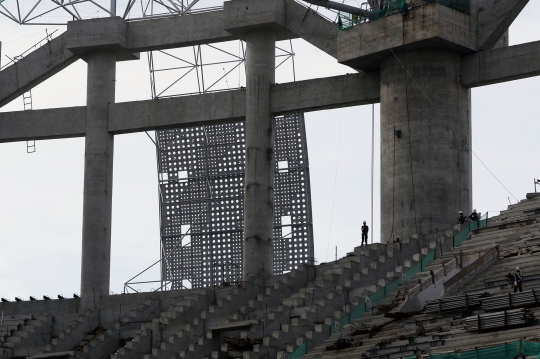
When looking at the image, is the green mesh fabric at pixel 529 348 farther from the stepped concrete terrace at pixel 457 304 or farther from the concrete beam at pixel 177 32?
the concrete beam at pixel 177 32

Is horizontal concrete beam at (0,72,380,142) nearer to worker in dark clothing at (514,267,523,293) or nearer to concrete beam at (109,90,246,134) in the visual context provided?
concrete beam at (109,90,246,134)

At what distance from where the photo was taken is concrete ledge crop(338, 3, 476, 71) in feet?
204

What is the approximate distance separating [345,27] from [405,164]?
23.8 ft

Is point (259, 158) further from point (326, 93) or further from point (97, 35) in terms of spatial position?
point (97, 35)

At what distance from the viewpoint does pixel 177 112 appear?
70000mm

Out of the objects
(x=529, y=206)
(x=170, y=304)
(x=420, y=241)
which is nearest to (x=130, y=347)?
(x=170, y=304)

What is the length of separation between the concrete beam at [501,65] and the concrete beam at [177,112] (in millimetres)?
11243

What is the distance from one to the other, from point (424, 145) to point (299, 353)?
679 inches

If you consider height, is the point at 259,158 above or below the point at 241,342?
above

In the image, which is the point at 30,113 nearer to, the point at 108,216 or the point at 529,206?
the point at 108,216

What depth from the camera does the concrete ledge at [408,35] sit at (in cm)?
6216

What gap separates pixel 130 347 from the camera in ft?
183

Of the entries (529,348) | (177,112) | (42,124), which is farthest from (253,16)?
(529,348)

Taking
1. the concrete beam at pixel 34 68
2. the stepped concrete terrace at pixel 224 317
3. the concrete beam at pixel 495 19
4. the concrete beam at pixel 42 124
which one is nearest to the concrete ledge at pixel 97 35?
the concrete beam at pixel 34 68
